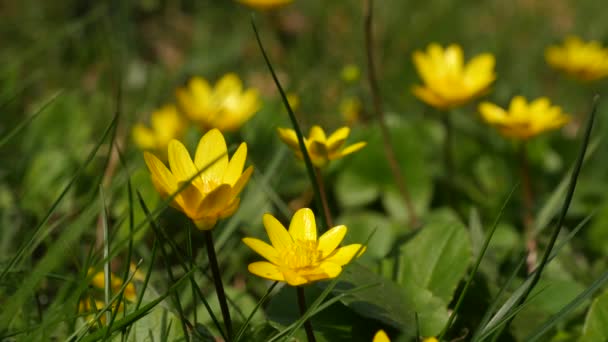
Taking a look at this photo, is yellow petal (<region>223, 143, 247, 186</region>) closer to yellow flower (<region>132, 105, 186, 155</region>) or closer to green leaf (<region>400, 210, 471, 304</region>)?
green leaf (<region>400, 210, 471, 304</region>)

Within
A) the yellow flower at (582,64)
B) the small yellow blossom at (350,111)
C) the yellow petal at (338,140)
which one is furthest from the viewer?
the small yellow blossom at (350,111)

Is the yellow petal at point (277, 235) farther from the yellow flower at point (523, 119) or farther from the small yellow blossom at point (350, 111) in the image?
the small yellow blossom at point (350, 111)

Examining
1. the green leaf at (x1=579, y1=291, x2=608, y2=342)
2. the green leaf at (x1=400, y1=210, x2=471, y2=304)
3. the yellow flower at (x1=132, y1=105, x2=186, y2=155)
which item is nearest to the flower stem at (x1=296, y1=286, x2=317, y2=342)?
the green leaf at (x1=400, y1=210, x2=471, y2=304)

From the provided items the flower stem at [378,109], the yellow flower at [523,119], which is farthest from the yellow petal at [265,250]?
the yellow flower at [523,119]

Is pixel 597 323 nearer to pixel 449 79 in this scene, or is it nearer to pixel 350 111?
pixel 449 79

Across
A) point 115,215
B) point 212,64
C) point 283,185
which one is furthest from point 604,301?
point 212,64

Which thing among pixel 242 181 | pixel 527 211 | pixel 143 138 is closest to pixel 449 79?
pixel 527 211
